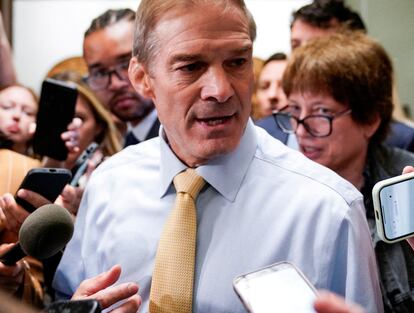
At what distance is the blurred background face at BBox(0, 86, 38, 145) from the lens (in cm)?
177

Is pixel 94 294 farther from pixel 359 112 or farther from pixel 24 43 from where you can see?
pixel 24 43

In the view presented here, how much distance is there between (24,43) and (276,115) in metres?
2.21

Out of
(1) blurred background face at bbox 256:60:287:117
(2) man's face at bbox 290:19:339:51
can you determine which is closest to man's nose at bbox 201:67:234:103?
(2) man's face at bbox 290:19:339:51

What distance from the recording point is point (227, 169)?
115 centimetres

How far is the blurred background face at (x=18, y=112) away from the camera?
5.82 ft

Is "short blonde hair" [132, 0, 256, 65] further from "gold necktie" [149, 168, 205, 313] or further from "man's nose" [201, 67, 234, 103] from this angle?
"gold necktie" [149, 168, 205, 313]

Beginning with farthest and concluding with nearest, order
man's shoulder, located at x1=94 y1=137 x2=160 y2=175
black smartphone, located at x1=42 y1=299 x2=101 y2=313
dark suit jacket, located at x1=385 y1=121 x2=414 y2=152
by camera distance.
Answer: dark suit jacket, located at x1=385 y1=121 x2=414 y2=152
man's shoulder, located at x1=94 y1=137 x2=160 y2=175
black smartphone, located at x1=42 y1=299 x2=101 y2=313

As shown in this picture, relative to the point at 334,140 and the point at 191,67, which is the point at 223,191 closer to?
the point at 191,67

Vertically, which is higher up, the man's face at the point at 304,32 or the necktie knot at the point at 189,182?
the man's face at the point at 304,32

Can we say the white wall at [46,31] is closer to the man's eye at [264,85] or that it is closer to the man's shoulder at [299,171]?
the man's eye at [264,85]

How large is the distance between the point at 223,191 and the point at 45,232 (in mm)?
356

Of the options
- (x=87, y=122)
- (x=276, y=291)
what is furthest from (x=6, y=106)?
(x=276, y=291)

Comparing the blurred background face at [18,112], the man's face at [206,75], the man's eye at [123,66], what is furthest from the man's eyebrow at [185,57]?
the man's eye at [123,66]

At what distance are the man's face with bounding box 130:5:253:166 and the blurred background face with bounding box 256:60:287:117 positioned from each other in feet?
3.90
